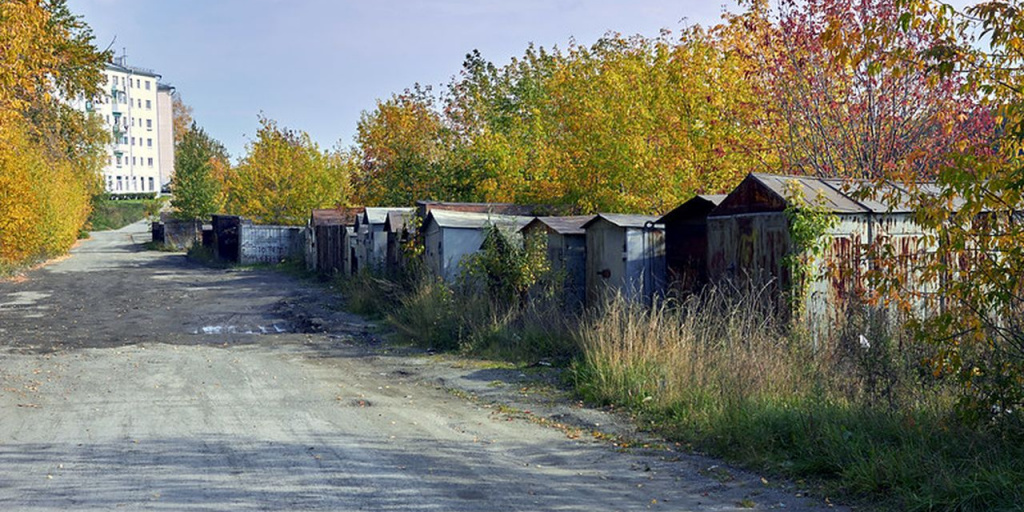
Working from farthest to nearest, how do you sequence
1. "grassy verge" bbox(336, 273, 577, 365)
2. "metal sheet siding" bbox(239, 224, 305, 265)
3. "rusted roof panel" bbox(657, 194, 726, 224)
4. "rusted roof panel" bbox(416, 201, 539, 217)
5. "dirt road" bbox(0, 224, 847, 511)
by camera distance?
"metal sheet siding" bbox(239, 224, 305, 265) → "rusted roof panel" bbox(416, 201, 539, 217) → "rusted roof panel" bbox(657, 194, 726, 224) → "grassy verge" bbox(336, 273, 577, 365) → "dirt road" bbox(0, 224, 847, 511)

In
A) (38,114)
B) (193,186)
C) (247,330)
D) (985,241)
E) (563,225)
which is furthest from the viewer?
(193,186)

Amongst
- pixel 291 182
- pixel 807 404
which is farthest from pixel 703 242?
pixel 291 182

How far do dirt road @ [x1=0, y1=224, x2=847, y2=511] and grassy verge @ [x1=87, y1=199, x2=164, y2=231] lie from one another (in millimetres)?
63258

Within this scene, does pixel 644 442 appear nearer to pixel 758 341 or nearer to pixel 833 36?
pixel 758 341

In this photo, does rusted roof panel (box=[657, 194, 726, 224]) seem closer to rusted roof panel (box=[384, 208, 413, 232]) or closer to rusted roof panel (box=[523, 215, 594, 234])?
rusted roof panel (box=[523, 215, 594, 234])

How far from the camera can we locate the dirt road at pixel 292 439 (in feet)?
20.2

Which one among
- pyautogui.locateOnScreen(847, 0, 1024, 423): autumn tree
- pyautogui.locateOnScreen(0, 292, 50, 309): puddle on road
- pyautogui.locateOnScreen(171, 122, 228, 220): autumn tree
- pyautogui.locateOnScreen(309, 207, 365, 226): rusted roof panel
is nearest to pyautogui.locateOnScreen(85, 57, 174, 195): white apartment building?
pyautogui.locateOnScreen(171, 122, 228, 220): autumn tree

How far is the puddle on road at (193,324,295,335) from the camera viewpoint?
17688mm

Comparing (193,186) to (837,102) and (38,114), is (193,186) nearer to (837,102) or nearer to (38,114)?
(38,114)

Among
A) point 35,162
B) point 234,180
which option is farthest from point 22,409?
point 234,180

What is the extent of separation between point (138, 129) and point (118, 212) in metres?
27.5

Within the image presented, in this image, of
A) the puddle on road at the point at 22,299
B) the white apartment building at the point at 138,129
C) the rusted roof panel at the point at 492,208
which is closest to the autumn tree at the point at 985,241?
the rusted roof panel at the point at 492,208

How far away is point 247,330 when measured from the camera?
59.1 ft

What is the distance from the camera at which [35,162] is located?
35531mm
